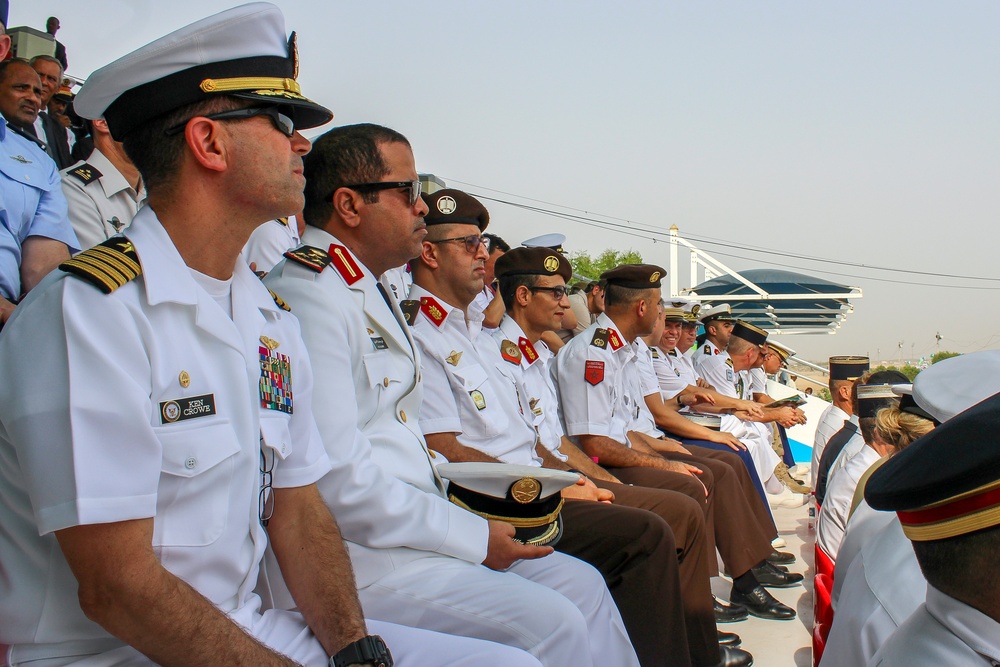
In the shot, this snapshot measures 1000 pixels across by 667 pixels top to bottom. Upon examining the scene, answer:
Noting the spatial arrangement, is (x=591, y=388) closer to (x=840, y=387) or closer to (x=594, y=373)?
(x=594, y=373)

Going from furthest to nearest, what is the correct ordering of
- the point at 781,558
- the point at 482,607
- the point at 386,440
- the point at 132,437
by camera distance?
the point at 781,558 → the point at 386,440 → the point at 482,607 → the point at 132,437

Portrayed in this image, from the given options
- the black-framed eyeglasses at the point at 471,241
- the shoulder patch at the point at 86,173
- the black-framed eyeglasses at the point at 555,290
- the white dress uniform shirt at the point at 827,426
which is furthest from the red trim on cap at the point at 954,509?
the white dress uniform shirt at the point at 827,426

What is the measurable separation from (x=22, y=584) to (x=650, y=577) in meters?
2.39

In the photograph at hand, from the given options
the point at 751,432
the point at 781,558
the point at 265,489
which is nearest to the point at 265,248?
the point at 265,489

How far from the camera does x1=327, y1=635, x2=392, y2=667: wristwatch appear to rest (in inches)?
68.7

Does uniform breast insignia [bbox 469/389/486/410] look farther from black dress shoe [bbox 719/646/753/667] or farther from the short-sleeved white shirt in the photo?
black dress shoe [bbox 719/646/753/667]

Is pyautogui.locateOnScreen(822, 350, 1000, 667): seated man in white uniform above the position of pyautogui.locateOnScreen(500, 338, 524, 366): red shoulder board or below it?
above

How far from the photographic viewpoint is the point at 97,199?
3.43 metres

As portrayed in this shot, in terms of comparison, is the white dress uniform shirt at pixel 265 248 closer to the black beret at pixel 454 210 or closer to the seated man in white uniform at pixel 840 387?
the black beret at pixel 454 210

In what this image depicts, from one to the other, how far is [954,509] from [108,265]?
4.95 feet

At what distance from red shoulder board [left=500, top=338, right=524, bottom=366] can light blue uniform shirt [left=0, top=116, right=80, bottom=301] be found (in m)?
1.96

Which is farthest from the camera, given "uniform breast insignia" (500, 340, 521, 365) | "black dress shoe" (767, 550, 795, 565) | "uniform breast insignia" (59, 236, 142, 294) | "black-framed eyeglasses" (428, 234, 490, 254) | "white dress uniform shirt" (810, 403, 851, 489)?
"white dress uniform shirt" (810, 403, 851, 489)

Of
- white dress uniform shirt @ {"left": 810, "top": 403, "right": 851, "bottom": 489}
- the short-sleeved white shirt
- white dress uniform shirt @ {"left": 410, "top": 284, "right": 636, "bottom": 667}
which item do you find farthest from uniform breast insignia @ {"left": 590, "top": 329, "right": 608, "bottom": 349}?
white dress uniform shirt @ {"left": 810, "top": 403, "right": 851, "bottom": 489}

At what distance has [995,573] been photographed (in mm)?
1271
